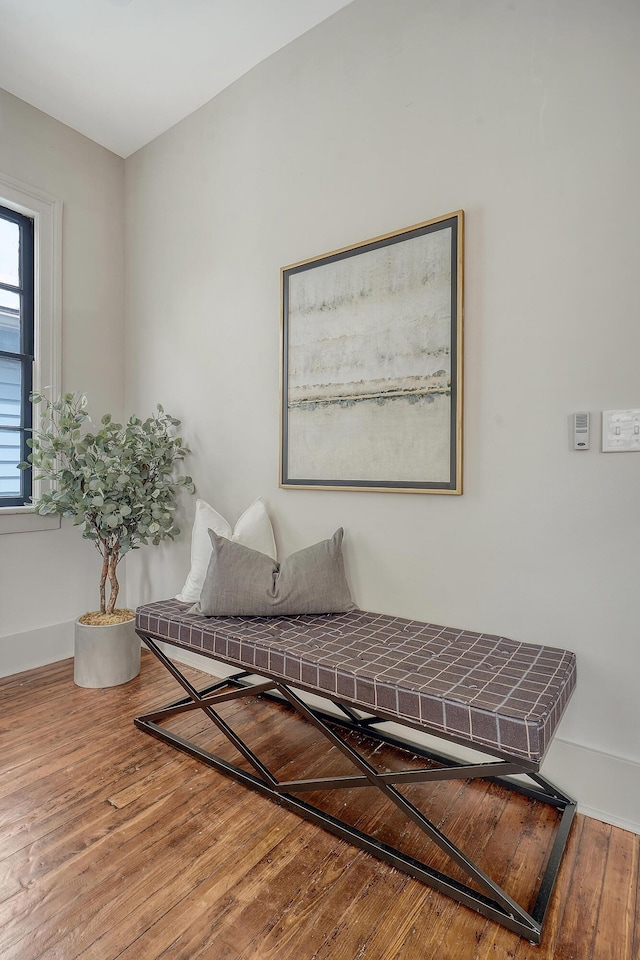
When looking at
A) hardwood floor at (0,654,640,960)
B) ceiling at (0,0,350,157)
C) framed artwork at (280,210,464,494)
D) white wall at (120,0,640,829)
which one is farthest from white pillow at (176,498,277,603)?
ceiling at (0,0,350,157)

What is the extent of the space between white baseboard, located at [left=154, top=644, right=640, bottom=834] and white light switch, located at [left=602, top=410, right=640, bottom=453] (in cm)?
98

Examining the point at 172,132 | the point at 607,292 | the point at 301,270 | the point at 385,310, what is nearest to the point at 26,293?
the point at 172,132

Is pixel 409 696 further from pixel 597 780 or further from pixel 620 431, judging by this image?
pixel 620 431

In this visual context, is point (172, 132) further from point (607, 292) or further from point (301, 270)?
point (607, 292)

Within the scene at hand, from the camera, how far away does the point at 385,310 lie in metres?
2.09

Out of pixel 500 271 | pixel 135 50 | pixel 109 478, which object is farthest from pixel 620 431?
pixel 135 50

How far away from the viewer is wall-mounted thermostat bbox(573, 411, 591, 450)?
1.64 meters

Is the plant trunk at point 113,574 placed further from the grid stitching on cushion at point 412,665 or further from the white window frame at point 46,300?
the grid stitching on cushion at point 412,665

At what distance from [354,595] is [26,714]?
1575 mm

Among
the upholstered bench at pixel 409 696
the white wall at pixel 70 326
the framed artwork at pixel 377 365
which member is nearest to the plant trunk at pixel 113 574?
the white wall at pixel 70 326

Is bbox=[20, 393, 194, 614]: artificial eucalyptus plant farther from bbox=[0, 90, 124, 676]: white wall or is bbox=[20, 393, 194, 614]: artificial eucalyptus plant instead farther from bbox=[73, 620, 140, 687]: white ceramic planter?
bbox=[0, 90, 124, 676]: white wall

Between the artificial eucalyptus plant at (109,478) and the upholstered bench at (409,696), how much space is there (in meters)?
0.64

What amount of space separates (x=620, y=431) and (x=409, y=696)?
3.42 feet

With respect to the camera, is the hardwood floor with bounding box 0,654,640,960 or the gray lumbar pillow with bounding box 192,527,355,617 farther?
the gray lumbar pillow with bounding box 192,527,355,617
